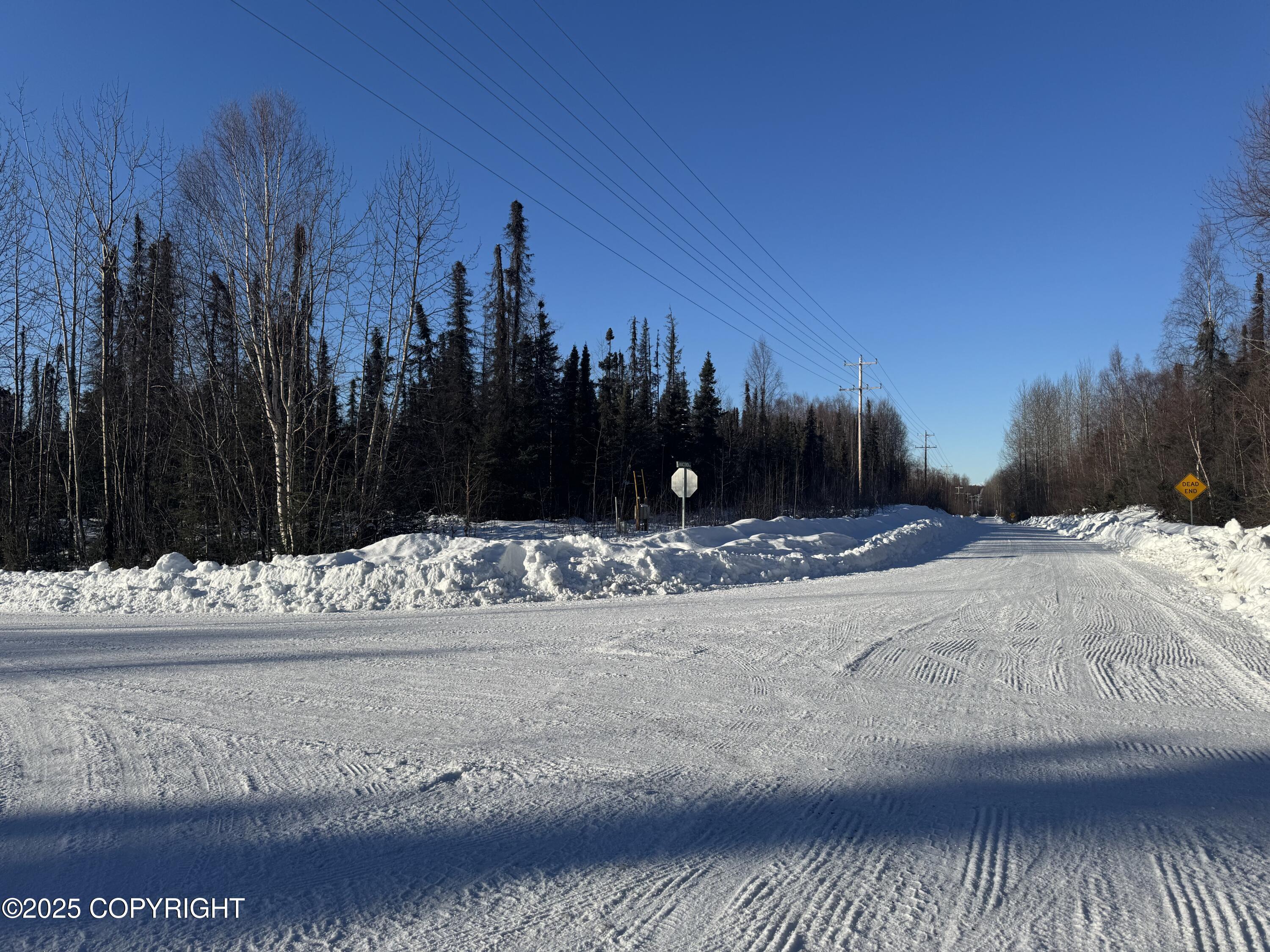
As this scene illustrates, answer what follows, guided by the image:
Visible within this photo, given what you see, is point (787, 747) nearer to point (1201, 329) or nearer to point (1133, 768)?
point (1133, 768)

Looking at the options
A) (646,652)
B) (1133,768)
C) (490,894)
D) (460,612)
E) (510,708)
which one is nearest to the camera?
(490,894)

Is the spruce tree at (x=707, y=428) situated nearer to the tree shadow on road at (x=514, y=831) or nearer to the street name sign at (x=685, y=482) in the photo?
the street name sign at (x=685, y=482)

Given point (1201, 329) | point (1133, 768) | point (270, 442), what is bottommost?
point (1133, 768)

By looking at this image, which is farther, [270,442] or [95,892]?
[270,442]

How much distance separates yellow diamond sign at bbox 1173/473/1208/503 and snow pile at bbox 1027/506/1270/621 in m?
1.46

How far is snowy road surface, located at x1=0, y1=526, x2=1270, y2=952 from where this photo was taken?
287 cm

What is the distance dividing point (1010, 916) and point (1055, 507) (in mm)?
103411

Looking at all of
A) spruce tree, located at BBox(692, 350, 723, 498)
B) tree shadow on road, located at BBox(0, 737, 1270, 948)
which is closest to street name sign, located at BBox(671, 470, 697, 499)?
tree shadow on road, located at BBox(0, 737, 1270, 948)

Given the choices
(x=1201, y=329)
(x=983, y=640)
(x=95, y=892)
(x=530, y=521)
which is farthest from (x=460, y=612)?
(x=1201, y=329)

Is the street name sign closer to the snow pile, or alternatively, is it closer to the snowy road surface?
the snow pile

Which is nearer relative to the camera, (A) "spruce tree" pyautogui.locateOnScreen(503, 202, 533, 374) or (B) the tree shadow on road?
(B) the tree shadow on road

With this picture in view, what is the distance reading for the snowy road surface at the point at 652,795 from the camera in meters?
2.87

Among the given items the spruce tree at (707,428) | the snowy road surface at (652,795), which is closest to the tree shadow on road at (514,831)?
the snowy road surface at (652,795)

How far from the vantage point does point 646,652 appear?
8016 millimetres
